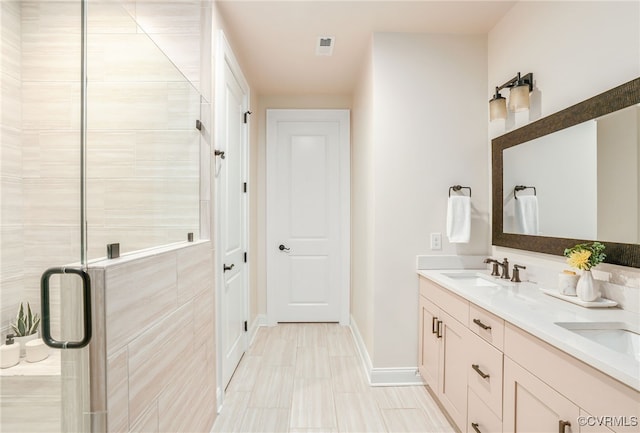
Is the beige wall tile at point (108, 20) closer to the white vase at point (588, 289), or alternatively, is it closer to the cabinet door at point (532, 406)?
the cabinet door at point (532, 406)

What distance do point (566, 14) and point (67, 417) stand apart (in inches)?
106

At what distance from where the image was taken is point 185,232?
1.72 metres

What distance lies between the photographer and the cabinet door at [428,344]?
2283 millimetres

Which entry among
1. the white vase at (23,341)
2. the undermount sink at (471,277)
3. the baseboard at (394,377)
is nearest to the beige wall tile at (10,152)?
the white vase at (23,341)

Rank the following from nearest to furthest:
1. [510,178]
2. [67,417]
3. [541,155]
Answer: [67,417], [541,155], [510,178]

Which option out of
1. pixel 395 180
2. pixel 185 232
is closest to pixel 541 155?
pixel 395 180

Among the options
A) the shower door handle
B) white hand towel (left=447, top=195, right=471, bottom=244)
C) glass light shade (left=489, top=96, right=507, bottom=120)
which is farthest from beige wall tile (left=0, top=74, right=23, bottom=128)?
glass light shade (left=489, top=96, right=507, bottom=120)

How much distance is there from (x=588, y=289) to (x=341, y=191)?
8.93 ft

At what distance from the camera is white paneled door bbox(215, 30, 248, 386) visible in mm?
2385

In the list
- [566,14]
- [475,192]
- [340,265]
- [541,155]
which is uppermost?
[566,14]

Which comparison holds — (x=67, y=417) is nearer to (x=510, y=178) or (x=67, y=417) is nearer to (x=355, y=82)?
(x=510, y=178)

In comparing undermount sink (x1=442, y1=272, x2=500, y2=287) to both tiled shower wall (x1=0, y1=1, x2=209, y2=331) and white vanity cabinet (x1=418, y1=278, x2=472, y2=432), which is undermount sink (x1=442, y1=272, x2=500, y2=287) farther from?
tiled shower wall (x1=0, y1=1, x2=209, y2=331)

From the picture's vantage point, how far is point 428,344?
2.41 m

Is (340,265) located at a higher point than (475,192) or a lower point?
lower
